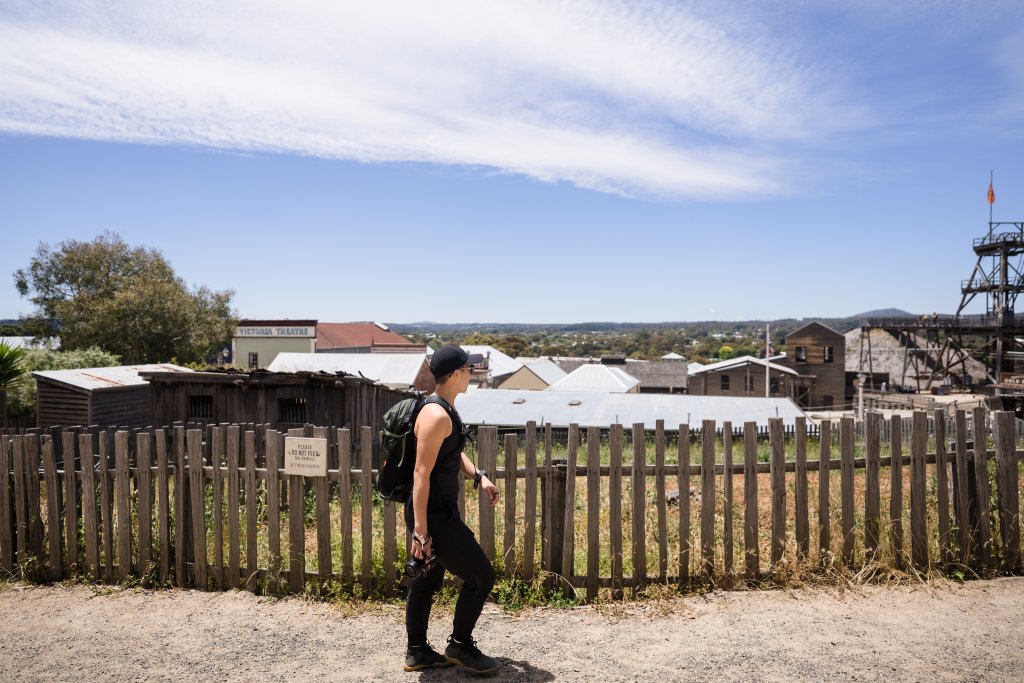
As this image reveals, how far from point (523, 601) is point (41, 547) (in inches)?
169

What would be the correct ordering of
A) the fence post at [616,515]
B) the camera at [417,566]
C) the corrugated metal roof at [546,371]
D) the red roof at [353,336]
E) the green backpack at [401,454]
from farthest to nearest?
the red roof at [353,336], the corrugated metal roof at [546,371], the fence post at [616,515], the green backpack at [401,454], the camera at [417,566]

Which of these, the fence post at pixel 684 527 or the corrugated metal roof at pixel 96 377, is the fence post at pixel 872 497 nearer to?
the fence post at pixel 684 527

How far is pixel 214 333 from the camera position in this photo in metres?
46.6

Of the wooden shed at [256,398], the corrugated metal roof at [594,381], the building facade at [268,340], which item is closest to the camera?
the wooden shed at [256,398]

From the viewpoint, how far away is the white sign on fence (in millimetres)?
5301

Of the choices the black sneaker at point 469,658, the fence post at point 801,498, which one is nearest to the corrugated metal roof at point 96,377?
the black sneaker at point 469,658

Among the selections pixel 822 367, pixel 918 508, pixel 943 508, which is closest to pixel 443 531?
pixel 918 508

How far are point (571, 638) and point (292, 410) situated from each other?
14405mm

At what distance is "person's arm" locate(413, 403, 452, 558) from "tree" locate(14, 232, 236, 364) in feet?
140

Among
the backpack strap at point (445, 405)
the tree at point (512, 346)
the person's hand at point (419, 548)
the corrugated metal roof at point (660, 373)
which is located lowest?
the corrugated metal roof at point (660, 373)

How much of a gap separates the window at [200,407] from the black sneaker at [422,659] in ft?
50.3

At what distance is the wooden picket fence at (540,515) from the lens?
17.2 feet

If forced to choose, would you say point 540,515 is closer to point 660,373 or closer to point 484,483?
point 484,483

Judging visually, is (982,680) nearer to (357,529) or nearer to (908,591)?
(908,591)
